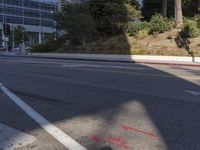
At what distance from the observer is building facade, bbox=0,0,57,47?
10919 centimetres

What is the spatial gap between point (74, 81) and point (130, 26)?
25.2 metres

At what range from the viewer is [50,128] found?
7.23 metres

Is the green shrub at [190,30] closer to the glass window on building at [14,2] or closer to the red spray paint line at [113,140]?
the red spray paint line at [113,140]

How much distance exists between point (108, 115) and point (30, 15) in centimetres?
11535

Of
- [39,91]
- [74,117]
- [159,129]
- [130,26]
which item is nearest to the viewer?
[159,129]

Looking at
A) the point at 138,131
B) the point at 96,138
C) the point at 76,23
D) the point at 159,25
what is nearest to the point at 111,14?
the point at 76,23

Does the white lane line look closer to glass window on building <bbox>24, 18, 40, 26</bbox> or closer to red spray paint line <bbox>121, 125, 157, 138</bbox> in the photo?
red spray paint line <bbox>121, 125, 157, 138</bbox>

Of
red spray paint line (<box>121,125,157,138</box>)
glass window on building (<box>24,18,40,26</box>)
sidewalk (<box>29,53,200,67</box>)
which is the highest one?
glass window on building (<box>24,18,40,26</box>)

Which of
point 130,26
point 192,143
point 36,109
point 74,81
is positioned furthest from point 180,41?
point 192,143

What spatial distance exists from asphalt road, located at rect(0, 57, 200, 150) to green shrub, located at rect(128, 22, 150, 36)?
81.6 ft

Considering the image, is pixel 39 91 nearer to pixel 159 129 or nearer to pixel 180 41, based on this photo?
pixel 159 129

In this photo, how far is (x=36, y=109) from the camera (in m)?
9.15

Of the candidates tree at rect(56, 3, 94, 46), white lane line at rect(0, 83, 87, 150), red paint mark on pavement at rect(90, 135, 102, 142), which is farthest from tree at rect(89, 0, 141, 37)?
red paint mark on pavement at rect(90, 135, 102, 142)

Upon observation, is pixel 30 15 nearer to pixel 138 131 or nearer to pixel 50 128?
pixel 50 128
